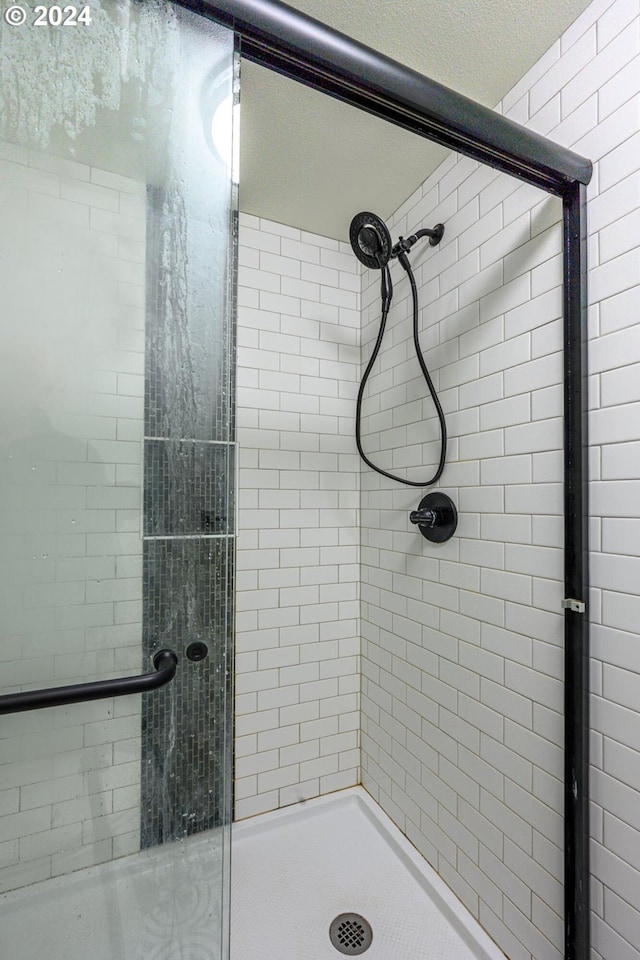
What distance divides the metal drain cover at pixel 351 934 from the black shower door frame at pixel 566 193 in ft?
1.89

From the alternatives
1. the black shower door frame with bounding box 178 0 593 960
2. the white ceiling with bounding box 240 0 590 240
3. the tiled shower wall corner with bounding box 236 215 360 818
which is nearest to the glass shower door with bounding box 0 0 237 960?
the black shower door frame with bounding box 178 0 593 960

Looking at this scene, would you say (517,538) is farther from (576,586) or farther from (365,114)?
(365,114)

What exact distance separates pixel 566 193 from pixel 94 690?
1445 millimetres

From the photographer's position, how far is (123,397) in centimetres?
73

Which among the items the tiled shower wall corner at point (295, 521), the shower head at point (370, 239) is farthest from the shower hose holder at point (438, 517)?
the shower head at point (370, 239)

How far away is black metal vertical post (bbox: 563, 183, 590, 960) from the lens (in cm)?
98

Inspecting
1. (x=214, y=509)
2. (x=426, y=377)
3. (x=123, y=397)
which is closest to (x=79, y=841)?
(x=214, y=509)

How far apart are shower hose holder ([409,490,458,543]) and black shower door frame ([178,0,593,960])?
0.41m

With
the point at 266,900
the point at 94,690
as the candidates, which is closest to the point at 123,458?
the point at 94,690

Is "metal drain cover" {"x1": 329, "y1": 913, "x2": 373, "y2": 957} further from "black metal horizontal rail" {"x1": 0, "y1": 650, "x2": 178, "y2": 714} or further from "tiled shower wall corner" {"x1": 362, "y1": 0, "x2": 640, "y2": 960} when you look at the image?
"black metal horizontal rail" {"x1": 0, "y1": 650, "x2": 178, "y2": 714}

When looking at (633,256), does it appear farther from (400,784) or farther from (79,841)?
(400,784)

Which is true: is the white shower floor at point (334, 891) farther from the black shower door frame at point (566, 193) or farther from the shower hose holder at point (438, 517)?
the shower hose holder at point (438, 517)

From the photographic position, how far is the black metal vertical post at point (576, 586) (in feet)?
3.22

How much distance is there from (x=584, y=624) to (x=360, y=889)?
47.9 inches
